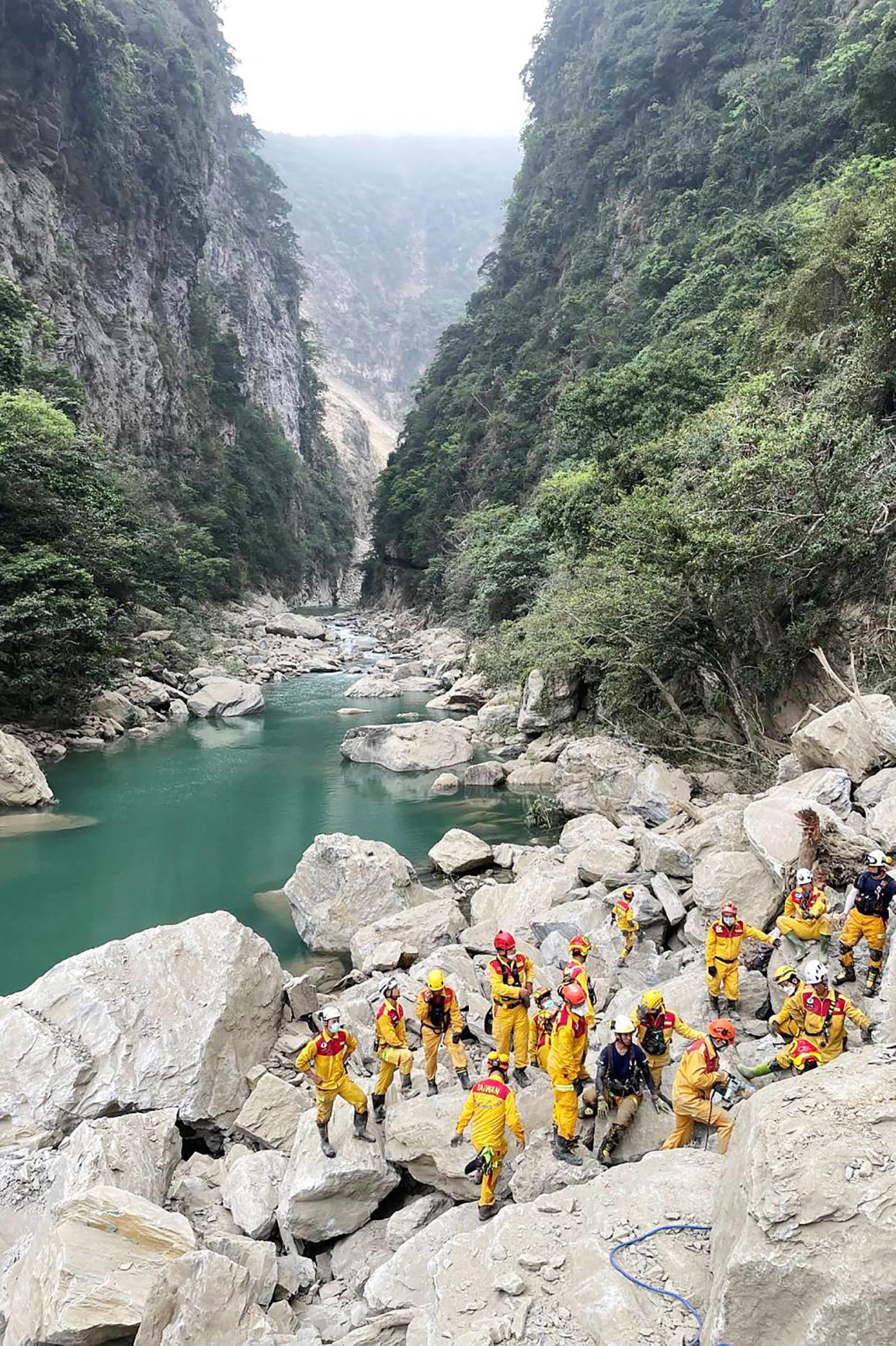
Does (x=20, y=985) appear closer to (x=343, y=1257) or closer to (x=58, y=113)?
(x=343, y=1257)

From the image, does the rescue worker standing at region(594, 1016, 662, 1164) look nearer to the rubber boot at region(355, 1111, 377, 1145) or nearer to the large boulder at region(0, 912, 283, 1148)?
the rubber boot at region(355, 1111, 377, 1145)

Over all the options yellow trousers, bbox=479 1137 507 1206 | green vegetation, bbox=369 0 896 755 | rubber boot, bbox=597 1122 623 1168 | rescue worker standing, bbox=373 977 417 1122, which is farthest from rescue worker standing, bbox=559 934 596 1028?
green vegetation, bbox=369 0 896 755

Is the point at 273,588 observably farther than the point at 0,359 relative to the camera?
Yes

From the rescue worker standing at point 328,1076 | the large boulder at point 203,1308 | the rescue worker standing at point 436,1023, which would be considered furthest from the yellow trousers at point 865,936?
the large boulder at point 203,1308

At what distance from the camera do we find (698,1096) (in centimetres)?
469

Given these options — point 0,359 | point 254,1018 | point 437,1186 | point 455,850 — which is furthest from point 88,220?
point 437,1186

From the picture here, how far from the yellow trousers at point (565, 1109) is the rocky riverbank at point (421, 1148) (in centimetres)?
20

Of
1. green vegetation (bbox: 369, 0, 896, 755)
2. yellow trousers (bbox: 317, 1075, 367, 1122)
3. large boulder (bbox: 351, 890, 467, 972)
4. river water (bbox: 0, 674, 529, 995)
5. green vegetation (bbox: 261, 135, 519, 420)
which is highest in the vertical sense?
green vegetation (bbox: 261, 135, 519, 420)

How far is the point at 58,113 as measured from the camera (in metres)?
31.7

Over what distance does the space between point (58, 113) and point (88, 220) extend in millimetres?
4804

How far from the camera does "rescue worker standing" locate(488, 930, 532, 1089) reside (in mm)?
6184

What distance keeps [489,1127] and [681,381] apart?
A: 69.6 ft

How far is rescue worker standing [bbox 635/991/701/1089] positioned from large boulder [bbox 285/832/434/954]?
5888mm

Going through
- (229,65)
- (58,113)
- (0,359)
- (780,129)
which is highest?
(229,65)
